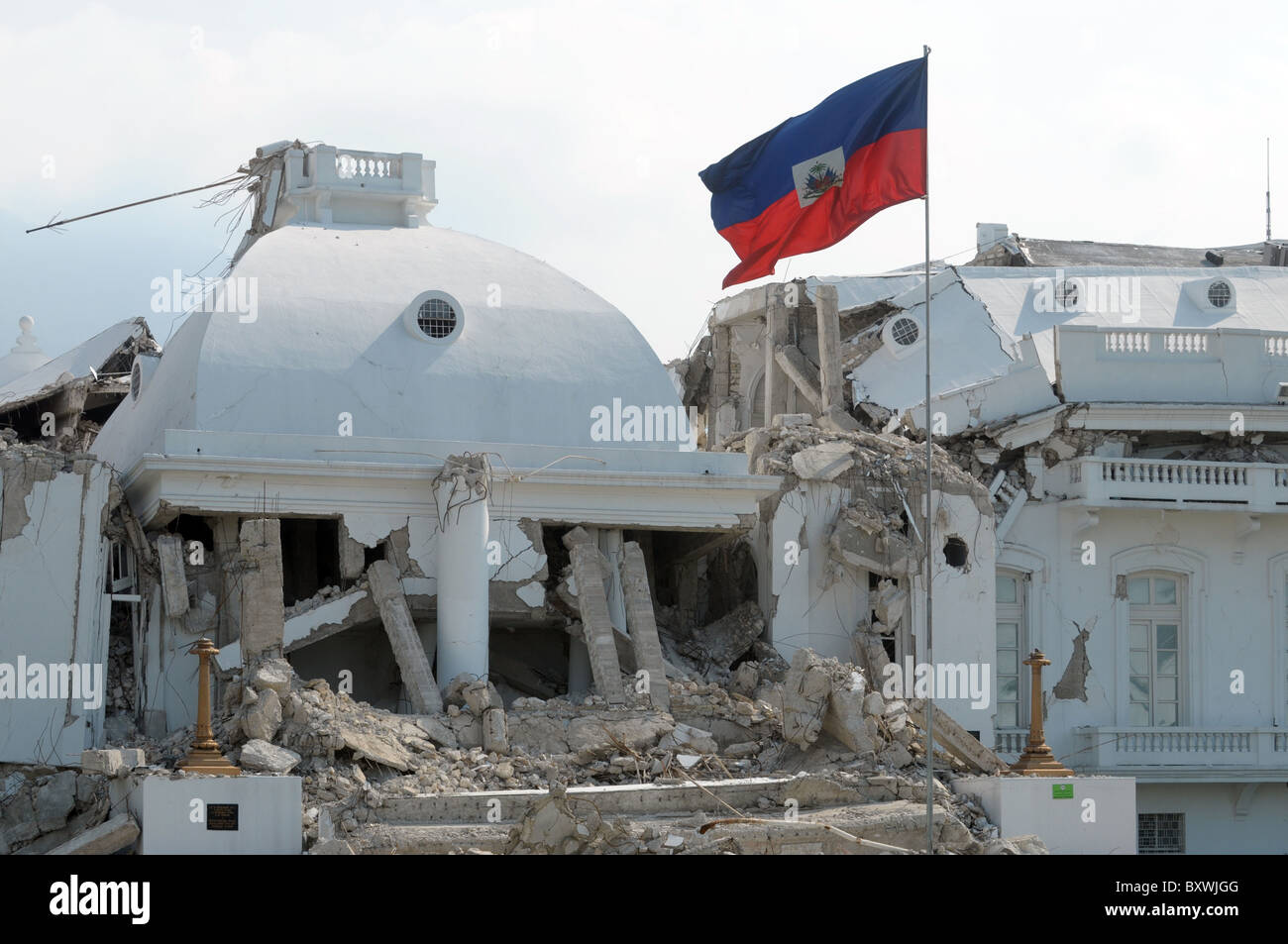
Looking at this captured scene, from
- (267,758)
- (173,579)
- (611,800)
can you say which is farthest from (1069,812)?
(173,579)

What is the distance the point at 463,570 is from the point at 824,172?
6797 millimetres

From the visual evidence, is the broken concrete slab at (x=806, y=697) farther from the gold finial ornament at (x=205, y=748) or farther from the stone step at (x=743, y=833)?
the gold finial ornament at (x=205, y=748)

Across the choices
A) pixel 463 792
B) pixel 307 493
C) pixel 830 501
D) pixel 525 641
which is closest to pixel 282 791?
pixel 463 792

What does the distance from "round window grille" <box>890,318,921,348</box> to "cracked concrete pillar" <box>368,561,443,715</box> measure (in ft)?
43.9

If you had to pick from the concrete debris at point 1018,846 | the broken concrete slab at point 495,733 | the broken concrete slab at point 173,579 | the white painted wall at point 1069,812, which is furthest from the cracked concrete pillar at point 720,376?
the concrete debris at point 1018,846

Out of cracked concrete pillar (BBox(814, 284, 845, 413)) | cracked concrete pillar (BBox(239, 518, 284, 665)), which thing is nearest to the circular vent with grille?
cracked concrete pillar (BBox(814, 284, 845, 413))

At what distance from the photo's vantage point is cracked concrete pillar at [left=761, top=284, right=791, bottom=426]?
138 feet

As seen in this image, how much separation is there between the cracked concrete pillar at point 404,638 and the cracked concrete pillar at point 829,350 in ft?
38.6

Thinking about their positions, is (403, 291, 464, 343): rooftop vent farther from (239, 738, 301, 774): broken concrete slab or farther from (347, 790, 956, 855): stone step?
(347, 790, 956, 855): stone step

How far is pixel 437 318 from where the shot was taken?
31312 mm

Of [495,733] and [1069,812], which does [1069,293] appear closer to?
[1069,812]
